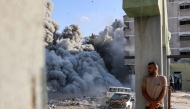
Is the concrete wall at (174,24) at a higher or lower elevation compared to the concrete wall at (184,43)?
higher

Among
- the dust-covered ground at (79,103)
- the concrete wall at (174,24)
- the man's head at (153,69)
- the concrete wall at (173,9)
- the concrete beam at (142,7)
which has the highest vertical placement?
the concrete wall at (173,9)

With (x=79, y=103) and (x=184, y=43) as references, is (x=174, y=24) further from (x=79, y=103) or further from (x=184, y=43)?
(x=79, y=103)

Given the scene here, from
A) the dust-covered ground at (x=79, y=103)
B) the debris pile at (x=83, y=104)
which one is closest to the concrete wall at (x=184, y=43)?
the dust-covered ground at (x=79, y=103)

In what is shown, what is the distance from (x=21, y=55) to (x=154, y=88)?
3309 mm

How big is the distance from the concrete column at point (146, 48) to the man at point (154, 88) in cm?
49

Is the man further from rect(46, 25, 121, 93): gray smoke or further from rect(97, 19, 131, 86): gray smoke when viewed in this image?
rect(97, 19, 131, 86): gray smoke

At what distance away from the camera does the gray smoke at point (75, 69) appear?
1338 inches

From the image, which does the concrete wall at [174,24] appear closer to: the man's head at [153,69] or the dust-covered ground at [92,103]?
the dust-covered ground at [92,103]

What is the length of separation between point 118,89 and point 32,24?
1630 cm

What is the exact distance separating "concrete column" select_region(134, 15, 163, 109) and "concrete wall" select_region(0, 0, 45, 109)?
3761 millimetres

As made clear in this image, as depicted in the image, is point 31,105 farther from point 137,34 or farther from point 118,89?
point 118,89

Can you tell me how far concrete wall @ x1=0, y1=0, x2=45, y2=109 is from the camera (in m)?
0.45

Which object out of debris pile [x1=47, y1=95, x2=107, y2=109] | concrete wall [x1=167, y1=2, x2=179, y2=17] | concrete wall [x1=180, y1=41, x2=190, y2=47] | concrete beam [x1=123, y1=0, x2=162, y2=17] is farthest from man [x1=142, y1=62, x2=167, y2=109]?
concrete wall [x1=167, y1=2, x2=179, y2=17]

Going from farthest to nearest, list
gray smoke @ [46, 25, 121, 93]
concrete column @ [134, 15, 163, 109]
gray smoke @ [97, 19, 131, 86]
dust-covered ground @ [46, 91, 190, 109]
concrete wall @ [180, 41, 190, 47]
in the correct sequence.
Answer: gray smoke @ [97, 19, 131, 86] < gray smoke @ [46, 25, 121, 93] < concrete wall @ [180, 41, 190, 47] < dust-covered ground @ [46, 91, 190, 109] < concrete column @ [134, 15, 163, 109]
